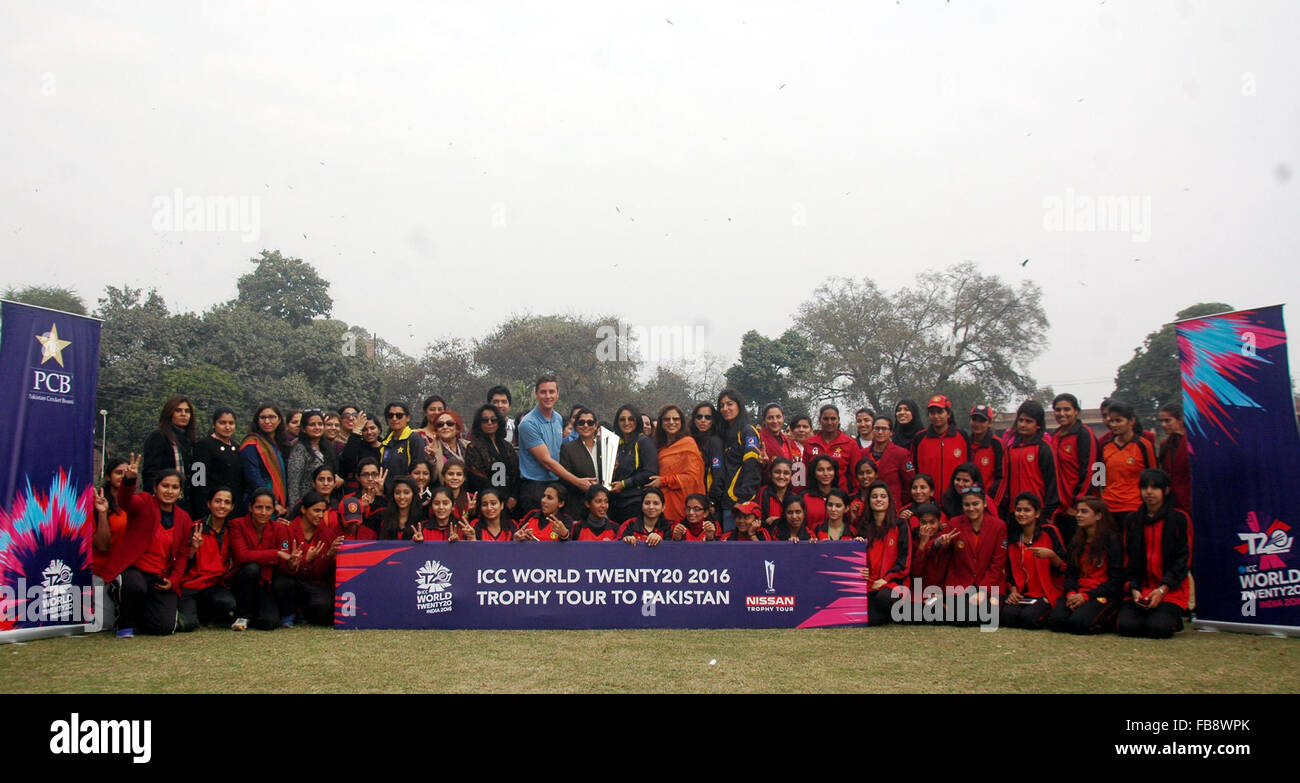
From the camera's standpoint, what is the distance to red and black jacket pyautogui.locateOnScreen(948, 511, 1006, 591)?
7977 mm

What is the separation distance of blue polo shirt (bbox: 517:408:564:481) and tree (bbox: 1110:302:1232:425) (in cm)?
3224

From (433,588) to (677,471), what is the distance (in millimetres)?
2431

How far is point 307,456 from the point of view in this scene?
9.03 meters

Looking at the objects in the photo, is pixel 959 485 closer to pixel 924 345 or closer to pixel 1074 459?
pixel 1074 459

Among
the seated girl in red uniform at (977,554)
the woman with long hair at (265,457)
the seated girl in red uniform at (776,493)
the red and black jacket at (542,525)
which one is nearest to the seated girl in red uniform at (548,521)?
the red and black jacket at (542,525)

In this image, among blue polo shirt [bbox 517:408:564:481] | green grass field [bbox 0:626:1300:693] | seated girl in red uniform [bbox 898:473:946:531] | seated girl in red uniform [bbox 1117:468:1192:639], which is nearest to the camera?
green grass field [bbox 0:626:1300:693]

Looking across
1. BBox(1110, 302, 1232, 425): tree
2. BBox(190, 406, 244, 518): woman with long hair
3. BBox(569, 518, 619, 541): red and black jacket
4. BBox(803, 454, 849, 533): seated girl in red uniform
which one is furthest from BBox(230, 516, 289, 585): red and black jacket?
BBox(1110, 302, 1232, 425): tree

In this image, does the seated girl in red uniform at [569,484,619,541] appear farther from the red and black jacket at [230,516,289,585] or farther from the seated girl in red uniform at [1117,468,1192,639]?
the seated girl in red uniform at [1117,468,1192,639]

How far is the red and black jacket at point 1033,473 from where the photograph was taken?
27.9 ft

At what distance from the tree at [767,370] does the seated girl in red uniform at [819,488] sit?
28.3 m

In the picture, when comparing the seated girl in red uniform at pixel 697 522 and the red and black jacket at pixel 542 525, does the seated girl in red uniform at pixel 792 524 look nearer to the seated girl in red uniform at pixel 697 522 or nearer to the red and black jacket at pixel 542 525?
the seated girl in red uniform at pixel 697 522
